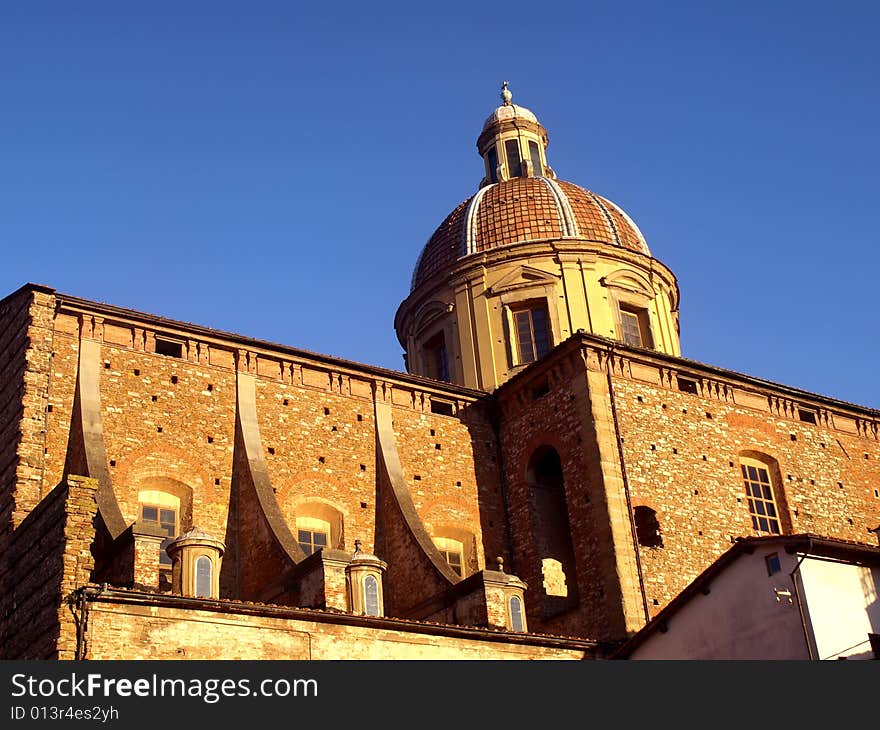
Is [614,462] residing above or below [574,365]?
Result: below

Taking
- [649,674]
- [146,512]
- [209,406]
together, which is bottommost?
[649,674]

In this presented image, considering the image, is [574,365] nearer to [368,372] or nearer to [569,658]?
[368,372]

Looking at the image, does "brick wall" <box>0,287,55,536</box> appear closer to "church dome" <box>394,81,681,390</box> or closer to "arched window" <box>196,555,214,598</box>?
"arched window" <box>196,555,214,598</box>

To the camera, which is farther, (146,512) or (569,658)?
(146,512)

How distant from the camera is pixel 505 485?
24703 millimetres

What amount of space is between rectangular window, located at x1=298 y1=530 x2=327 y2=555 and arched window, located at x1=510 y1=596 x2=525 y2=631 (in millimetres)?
4094

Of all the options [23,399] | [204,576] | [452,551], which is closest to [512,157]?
[452,551]

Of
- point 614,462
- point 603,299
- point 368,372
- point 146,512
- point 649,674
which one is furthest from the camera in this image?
point 603,299

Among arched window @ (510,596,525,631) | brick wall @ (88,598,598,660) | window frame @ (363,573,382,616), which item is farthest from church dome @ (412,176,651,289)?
brick wall @ (88,598,598,660)

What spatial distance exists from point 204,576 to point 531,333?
1267 cm

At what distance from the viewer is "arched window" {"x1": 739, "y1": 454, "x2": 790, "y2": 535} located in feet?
79.7

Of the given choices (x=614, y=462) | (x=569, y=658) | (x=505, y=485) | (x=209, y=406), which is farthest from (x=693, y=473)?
(x=209, y=406)

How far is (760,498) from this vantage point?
24625 mm

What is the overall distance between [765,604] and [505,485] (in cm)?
751
